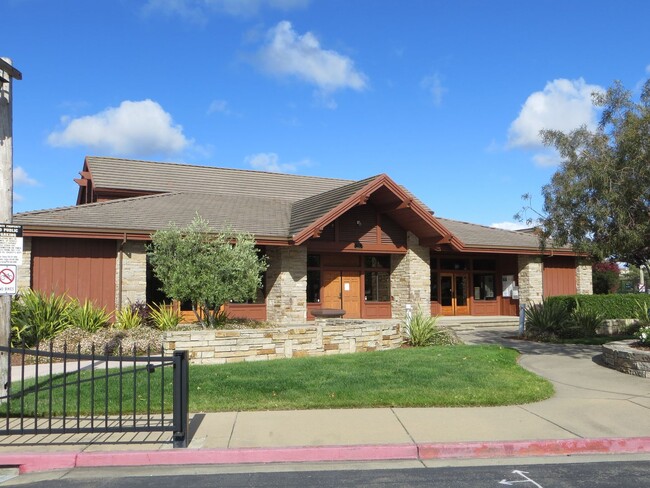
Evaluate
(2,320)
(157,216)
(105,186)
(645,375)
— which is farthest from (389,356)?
(105,186)

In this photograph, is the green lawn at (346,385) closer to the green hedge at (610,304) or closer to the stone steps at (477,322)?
the stone steps at (477,322)

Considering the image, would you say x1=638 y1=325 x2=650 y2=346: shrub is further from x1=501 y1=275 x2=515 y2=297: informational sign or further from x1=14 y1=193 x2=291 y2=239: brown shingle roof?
x1=501 y1=275 x2=515 y2=297: informational sign

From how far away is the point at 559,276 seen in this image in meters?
26.5

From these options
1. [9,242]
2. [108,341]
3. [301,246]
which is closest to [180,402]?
[9,242]

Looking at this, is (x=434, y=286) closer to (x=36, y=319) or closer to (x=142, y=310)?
(x=142, y=310)

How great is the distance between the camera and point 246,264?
14570 millimetres

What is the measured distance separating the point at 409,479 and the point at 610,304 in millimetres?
17718

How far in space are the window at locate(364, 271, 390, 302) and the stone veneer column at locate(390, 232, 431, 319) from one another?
521 mm

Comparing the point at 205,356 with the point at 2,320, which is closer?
the point at 2,320

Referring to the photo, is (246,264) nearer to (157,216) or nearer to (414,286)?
(157,216)

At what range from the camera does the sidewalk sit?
6.65m

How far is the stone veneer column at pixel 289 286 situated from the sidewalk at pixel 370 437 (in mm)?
11748

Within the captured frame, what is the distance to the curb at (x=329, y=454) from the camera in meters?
6.49

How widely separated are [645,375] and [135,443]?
9.39 m
